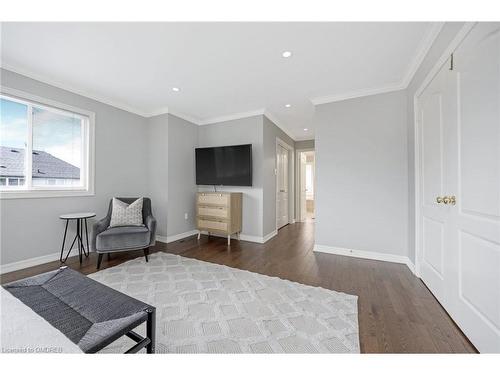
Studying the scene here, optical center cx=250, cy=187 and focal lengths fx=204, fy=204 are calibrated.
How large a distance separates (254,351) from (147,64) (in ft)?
9.45

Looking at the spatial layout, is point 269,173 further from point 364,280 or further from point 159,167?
point 364,280

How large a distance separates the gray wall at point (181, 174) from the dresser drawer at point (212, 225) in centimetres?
41

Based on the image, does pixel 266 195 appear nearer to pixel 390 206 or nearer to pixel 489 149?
pixel 390 206

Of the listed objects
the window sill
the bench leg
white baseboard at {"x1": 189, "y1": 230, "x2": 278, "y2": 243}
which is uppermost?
the window sill

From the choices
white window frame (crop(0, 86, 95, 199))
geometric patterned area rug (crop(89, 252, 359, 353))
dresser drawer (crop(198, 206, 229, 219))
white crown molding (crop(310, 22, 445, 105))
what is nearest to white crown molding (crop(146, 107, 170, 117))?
white window frame (crop(0, 86, 95, 199))

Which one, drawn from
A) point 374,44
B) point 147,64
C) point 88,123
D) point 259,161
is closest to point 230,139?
point 259,161

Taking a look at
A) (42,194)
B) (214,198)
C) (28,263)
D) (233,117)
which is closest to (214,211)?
(214,198)

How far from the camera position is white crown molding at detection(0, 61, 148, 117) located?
234cm

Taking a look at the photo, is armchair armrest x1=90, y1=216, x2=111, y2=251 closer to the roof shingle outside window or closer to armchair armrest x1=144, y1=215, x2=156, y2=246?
armchair armrest x1=144, y1=215, x2=156, y2=246

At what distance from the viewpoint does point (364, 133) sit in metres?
2.90

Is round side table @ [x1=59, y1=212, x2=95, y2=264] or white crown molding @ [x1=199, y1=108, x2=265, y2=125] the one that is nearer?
round side table @ [x1=59, y1=212, x2=95, y2=264]

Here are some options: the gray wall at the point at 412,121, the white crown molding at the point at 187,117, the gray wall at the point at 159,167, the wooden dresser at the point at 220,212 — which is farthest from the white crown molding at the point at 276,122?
the gray wall at the point at 412,121

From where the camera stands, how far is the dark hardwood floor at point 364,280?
135 centimetres

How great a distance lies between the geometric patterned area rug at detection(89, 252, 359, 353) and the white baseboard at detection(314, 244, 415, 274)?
1.22 meters
